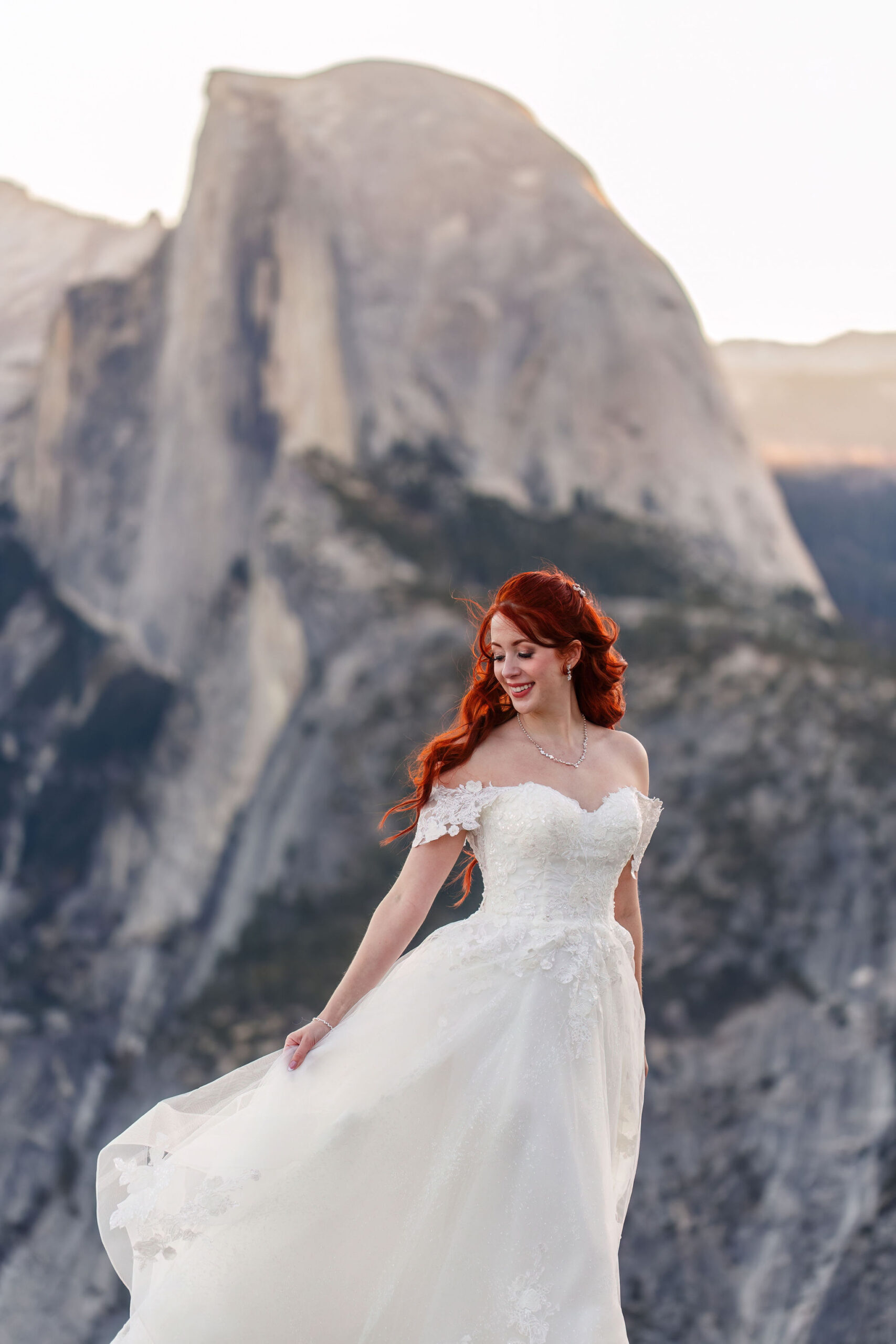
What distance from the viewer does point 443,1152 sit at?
2.38 metres

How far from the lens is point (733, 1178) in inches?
383

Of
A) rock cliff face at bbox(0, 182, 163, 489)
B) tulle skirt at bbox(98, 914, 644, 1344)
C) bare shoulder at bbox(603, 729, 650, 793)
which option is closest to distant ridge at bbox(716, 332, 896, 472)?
rock cliff face at bbox(0, 182, 163, 489)

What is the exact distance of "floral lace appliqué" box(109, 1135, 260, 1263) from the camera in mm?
2408

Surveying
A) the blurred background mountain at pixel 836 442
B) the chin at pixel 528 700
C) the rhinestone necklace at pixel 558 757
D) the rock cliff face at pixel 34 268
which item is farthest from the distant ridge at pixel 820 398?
the chin at pixel 528 700

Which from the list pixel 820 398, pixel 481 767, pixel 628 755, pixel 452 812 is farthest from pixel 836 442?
pixel 452 812

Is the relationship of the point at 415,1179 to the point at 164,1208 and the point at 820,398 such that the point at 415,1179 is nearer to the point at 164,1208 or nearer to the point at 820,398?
the point at 164,1208

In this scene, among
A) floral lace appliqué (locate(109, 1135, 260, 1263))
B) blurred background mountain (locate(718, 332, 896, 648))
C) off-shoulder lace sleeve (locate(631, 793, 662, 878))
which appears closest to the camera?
floral lace appliqué (locate(109, 1135, 260, 1263))

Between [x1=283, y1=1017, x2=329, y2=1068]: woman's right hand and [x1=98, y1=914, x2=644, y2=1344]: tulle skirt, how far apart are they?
26 mm

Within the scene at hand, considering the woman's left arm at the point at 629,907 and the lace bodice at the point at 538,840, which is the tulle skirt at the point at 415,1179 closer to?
the lace bodice at the point at 538,840

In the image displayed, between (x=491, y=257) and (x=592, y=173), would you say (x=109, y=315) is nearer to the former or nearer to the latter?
(x=491, y=257)

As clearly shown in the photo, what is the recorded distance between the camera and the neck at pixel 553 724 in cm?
272

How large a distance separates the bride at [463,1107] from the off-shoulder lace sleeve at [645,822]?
0.05 ft

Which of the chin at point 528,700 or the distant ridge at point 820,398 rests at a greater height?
the chin at point 528,700

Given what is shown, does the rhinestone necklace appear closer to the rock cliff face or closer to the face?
the face
